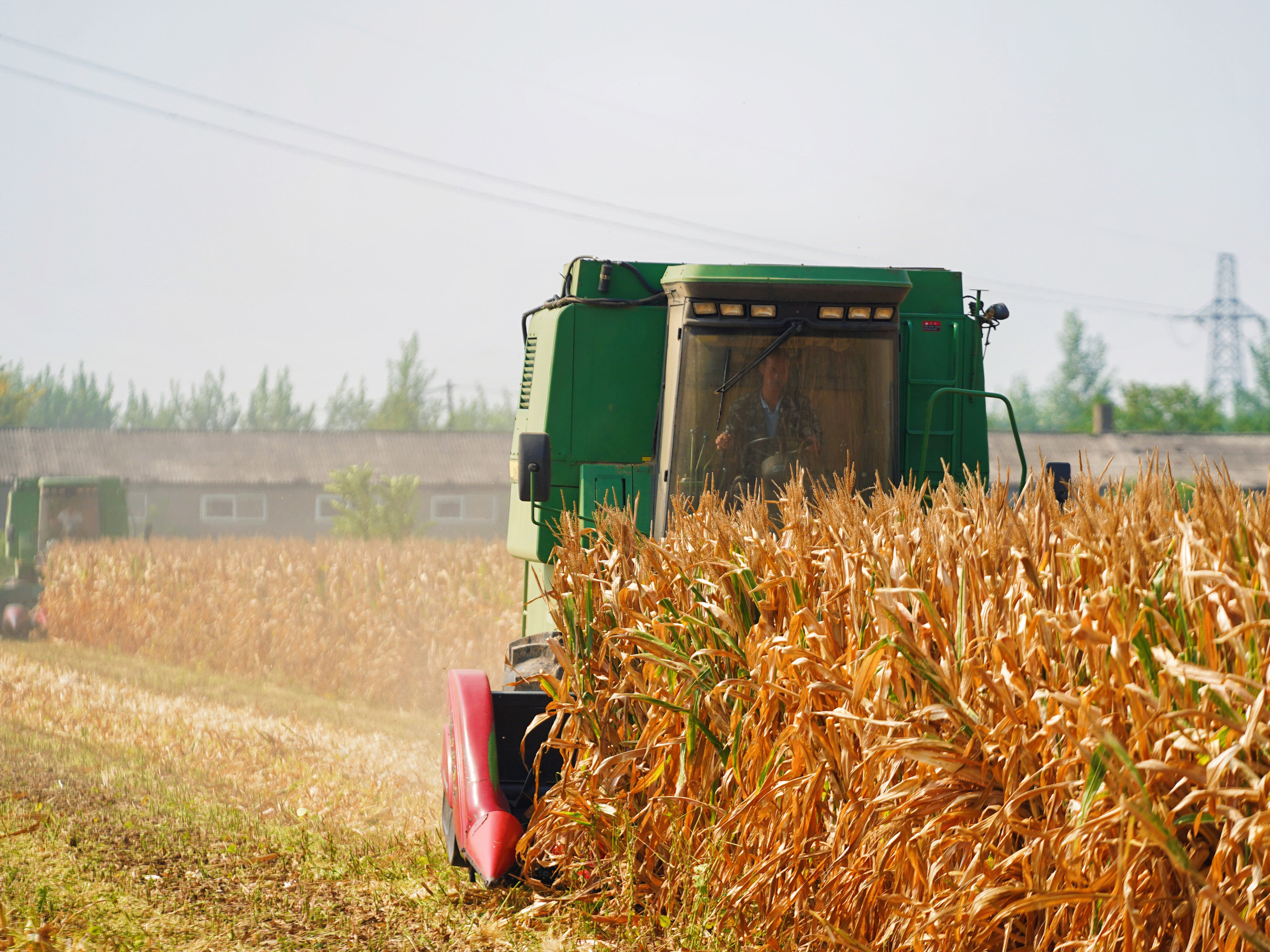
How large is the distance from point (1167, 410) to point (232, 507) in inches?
2047

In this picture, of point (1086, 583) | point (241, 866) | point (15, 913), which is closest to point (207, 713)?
point (241, 866)

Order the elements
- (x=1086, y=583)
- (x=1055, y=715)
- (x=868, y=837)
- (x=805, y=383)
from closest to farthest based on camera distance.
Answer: (x=1055, y=715) < (x=1086, y=583) < (x=868, y=837) < (x=805, y=383)

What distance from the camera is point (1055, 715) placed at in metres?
2.48

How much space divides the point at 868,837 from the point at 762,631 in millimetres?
821

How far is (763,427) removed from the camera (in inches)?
213

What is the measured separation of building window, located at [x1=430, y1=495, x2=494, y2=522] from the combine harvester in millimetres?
41694

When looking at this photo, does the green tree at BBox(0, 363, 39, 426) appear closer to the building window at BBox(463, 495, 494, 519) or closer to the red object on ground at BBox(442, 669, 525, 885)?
the building window at BBox(463, 495, 494, 519)

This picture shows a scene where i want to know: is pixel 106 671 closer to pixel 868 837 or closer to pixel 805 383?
pixel 805 383

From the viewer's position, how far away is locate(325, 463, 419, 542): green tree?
114 feet

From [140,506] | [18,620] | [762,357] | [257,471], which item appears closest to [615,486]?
[762,357]

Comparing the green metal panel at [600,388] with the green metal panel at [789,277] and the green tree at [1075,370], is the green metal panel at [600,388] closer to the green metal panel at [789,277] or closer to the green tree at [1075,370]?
the green metal panel at [789,277]

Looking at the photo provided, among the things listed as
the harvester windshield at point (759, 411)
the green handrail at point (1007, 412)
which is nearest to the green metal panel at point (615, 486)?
the harvester windshield at point (759, 411)

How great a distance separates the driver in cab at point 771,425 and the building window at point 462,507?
4271cm

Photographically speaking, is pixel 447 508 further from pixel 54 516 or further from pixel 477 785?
pixel 477 785
